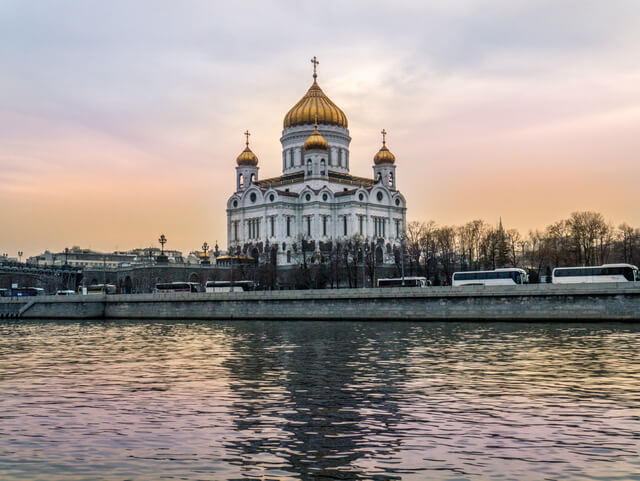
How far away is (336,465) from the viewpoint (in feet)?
30.6

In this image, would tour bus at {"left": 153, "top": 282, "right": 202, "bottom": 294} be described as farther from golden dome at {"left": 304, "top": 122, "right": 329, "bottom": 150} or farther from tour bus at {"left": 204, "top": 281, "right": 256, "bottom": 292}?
golden dome at {"left": 304, "top": 122, "right": 329, "bottom": 150}

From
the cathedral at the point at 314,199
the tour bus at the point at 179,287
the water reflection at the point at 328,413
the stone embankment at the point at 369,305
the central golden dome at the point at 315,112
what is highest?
the central golden dome at the point at 315,112

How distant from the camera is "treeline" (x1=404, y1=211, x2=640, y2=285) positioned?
215 feet

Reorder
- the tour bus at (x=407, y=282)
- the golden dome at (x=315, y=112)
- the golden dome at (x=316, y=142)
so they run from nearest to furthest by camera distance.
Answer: the tour bus at (x=407, y=282) → the golden dome at (x=316, y=142) → the golden dome at (x=315, y=112)

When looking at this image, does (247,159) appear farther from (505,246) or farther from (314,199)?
(505,246)

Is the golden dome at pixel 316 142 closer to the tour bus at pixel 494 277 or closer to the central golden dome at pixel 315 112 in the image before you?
the central golden dome at pixel 315 112

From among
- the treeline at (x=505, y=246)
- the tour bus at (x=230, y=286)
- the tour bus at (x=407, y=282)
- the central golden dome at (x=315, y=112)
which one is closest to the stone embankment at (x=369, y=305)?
the tour bus at (x=230, y=286)

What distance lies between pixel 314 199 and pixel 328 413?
71.4 meters

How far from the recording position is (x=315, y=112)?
8862 cm

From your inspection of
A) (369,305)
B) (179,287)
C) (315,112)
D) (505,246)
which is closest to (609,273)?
(369,305)

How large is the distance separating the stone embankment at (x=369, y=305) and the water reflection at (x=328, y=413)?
9.96 meters

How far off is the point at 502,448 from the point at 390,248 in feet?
244

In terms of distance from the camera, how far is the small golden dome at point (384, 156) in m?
92.9

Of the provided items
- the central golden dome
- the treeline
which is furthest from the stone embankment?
the central golden dome
